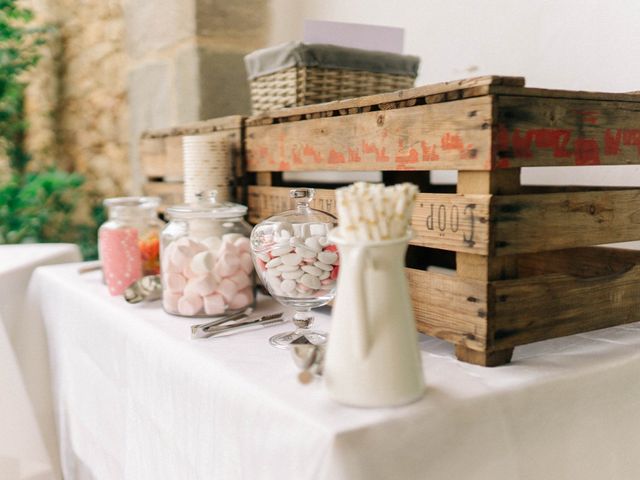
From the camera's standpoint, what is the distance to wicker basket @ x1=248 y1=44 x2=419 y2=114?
1.19 meters

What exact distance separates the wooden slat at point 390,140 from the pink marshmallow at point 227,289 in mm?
240

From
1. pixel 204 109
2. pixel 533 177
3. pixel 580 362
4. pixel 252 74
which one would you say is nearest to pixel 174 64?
pixel 204 109

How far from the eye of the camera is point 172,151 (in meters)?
1.53

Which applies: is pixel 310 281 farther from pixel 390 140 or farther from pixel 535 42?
pixel 535 42

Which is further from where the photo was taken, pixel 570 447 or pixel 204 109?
pixel 204 109

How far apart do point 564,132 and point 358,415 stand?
0.45 metres

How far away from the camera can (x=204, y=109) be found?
1969 millimetres

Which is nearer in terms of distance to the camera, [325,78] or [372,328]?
[372,328]

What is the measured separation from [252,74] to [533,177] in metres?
0.65

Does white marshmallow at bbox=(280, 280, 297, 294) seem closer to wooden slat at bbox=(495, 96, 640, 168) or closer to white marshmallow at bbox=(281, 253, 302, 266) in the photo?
white marshmallow at bbox=(281, 253, 302, 266)

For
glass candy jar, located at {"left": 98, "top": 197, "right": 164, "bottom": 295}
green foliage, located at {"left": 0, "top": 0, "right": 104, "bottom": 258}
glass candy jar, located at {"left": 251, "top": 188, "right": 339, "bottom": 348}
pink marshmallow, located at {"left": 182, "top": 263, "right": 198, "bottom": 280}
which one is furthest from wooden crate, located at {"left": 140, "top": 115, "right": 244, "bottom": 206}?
green foliage, located at {"left": 0, "top": 0, "right": 104, "bottom": 258}

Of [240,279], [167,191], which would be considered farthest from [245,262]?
[167,191]

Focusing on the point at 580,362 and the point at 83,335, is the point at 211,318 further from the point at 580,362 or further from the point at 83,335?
the point at 580,362

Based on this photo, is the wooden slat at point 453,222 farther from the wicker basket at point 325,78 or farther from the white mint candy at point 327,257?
the wicker basket at point 325,78
